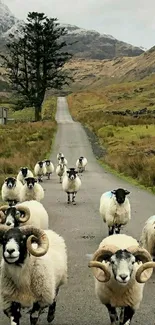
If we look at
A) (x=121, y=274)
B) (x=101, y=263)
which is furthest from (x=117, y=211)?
(x=121, y=274)

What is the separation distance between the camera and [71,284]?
383 inches

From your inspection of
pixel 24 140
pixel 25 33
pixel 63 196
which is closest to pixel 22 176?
pixel 63 196

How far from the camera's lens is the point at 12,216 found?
9.12 metres

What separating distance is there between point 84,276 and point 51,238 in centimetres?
191

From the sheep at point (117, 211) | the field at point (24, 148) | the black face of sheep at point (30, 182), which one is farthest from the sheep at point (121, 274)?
the field at point (24, 148)

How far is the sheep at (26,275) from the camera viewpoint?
688 cm

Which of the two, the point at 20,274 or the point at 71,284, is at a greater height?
the point at 20,274

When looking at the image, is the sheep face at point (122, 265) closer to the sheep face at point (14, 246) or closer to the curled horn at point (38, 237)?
the curled horn at point (38, 237)

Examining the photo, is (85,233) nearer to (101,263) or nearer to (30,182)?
(30,182)

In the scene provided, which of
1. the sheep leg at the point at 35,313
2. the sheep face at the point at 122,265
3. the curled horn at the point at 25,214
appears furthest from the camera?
the curled horn at the point at 25,214

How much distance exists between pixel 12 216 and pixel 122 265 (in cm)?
306

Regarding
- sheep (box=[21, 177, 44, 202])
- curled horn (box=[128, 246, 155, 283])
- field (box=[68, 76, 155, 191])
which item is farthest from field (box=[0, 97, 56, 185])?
curled horn (box=[128, 246, 155, 283])

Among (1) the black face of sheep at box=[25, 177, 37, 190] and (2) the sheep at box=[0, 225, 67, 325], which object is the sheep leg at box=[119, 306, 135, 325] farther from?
(1) the black face of sheep at box=[25, 177, 37, 190]

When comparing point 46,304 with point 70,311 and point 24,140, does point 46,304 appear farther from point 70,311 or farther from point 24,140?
point 24,140
